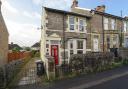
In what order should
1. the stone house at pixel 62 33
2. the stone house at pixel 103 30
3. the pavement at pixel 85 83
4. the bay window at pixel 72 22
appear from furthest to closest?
the stone house at pixel 103 30 → the bay window at pixel 72 22 → the stone house at pixel 62 33 → the pavement at pixel 85 83

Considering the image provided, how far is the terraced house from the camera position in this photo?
71.4 ft

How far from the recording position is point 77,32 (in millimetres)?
24312

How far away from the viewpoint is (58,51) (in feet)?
72.9

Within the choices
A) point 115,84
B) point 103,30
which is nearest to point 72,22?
point 103,30

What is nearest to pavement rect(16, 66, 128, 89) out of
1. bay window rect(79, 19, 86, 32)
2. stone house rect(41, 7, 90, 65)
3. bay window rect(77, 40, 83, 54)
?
stone house rect(41, 7, 90, 65)

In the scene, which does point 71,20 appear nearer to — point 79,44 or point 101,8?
point 79,44

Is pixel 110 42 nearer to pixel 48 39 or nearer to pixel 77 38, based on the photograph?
pixel 77 38

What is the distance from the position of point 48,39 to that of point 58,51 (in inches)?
72.7

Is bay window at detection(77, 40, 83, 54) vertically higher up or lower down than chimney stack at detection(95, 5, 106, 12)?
lower down

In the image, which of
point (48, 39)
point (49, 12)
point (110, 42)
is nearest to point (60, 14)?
point (49, 12)

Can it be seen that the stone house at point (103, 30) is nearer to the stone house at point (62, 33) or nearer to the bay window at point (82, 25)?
the bay window at point (82, 25)

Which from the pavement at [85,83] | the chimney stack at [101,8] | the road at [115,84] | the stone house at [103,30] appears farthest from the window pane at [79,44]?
the road at [115,84]

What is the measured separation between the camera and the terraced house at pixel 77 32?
71.4 ft

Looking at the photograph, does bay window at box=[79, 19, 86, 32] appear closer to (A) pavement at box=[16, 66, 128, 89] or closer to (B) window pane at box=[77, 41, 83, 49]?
(B) window pane at box=[77, 41, 83, 49]
